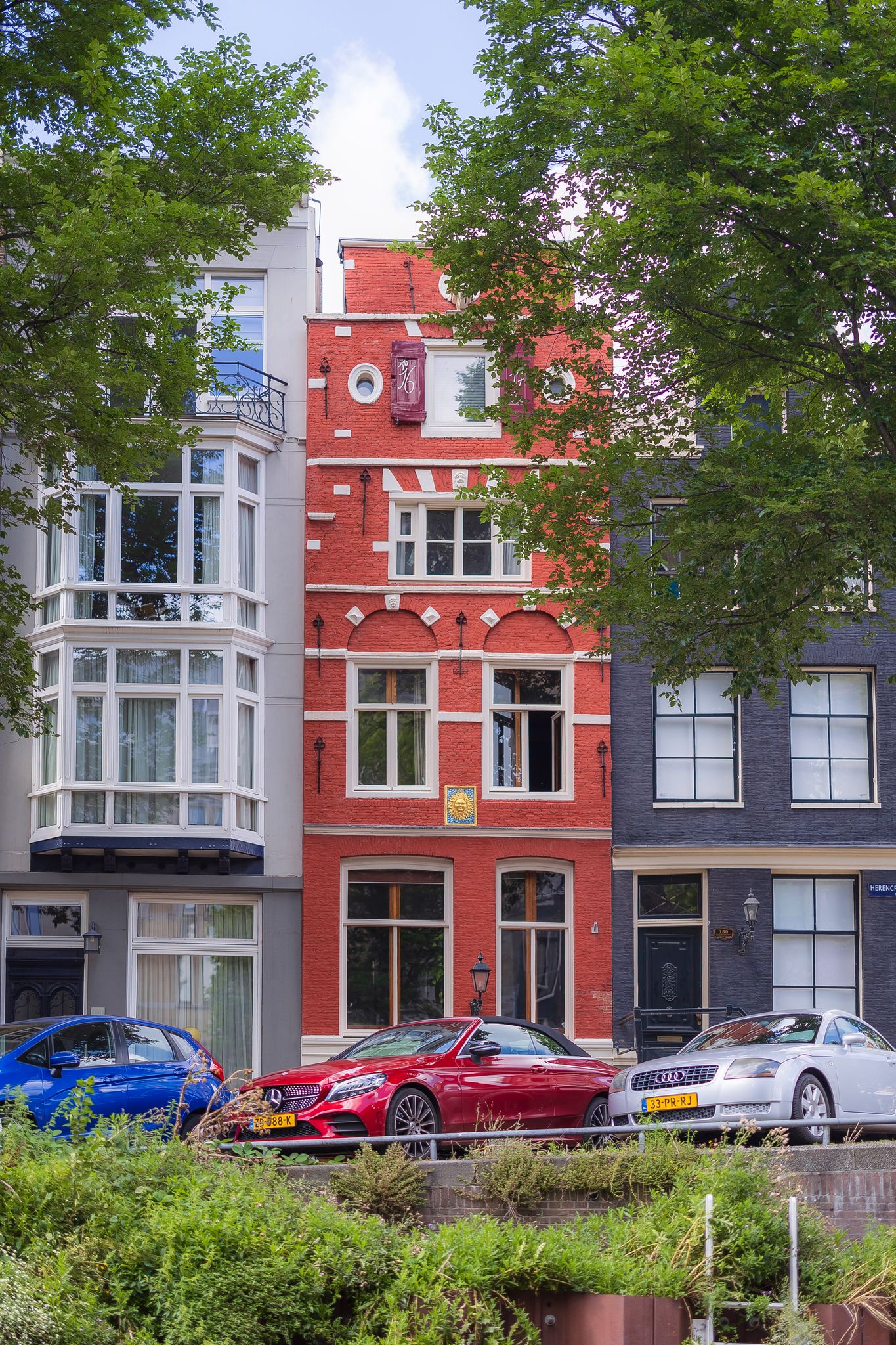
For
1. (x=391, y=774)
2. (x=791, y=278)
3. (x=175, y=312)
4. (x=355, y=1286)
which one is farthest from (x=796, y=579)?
(x=391, y=774)

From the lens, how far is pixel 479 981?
24.3 m

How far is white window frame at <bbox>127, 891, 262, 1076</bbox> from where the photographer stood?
2500 cm

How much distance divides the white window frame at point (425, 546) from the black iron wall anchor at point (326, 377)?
6.07 ft

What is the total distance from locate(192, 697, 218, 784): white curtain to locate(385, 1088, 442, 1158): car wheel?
10718mm

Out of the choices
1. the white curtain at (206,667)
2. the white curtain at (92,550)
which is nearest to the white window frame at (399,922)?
the white curtain at (206,667)

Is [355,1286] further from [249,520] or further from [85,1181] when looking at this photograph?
[249,520]

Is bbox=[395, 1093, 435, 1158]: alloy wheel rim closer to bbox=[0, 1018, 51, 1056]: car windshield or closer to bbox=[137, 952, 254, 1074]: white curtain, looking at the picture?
bbox=[0, 1018, 51, 1056]: car windshield


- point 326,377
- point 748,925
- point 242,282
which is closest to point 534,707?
point 748,925

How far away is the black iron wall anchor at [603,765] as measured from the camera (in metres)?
25.9

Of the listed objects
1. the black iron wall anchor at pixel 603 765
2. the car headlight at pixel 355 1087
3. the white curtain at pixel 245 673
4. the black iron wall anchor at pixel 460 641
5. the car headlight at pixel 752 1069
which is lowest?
the car headlight at pixel 355 1087

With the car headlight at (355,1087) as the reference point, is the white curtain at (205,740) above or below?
above

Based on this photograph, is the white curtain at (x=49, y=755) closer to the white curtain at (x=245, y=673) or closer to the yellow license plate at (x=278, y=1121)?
the white curtain at (x=245, y=673)

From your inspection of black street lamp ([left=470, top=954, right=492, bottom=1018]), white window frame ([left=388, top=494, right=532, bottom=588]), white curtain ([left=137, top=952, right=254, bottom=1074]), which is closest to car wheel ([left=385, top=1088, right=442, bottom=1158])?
black street lamp ([left=470, top=954, right=492, bottom=1018])

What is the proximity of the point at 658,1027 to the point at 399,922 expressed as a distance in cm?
418
